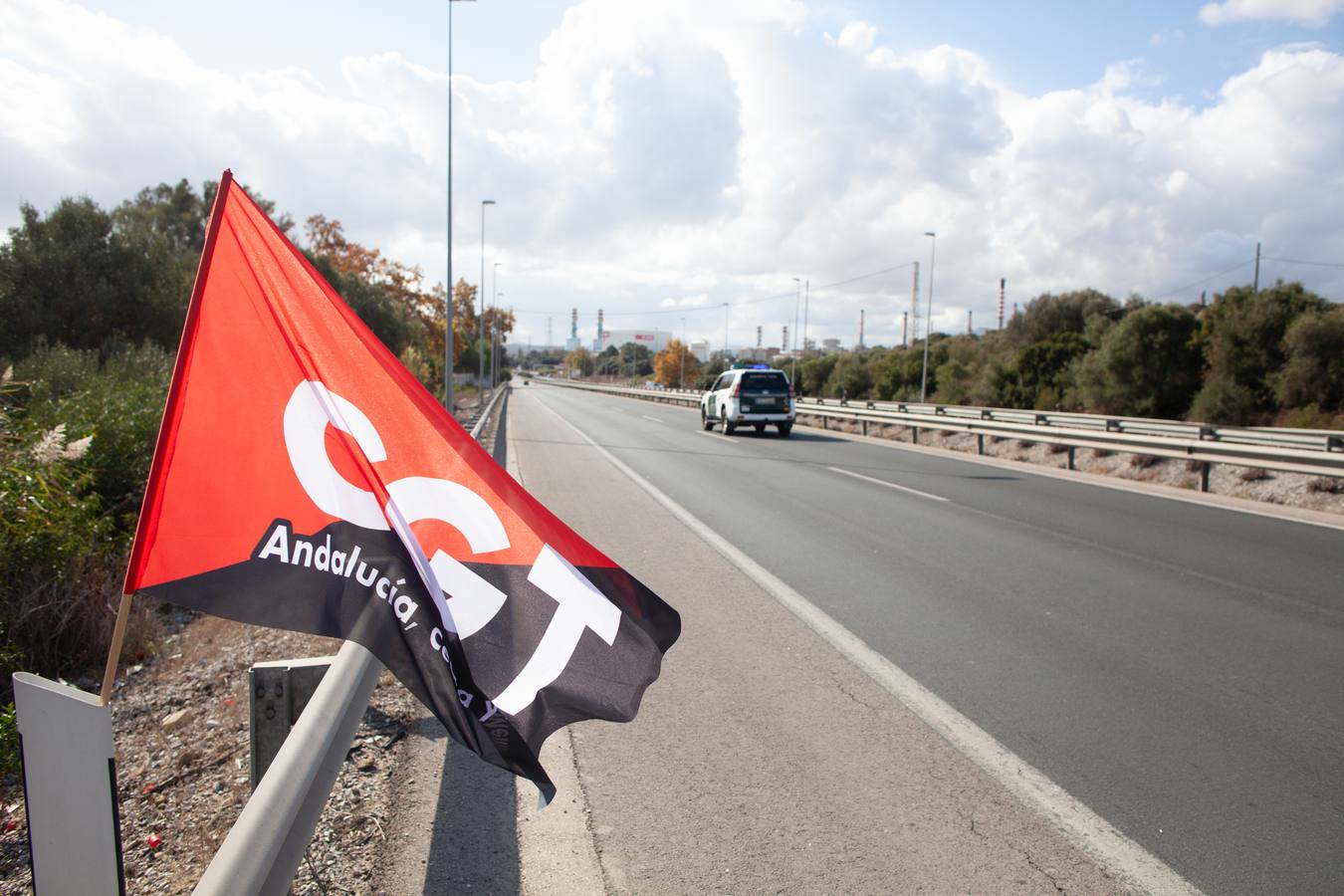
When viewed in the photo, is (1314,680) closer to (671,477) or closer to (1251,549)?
(1251,549)

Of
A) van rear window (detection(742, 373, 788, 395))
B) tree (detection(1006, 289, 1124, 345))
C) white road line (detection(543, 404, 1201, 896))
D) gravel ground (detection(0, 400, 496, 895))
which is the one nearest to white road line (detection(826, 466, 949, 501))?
white road line (detection(543, 404, 1201, 896))

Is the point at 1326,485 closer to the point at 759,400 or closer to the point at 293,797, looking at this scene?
the point at 759,400

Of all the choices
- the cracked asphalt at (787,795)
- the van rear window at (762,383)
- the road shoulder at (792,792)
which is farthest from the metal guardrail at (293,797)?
the van rear window at (762,383)

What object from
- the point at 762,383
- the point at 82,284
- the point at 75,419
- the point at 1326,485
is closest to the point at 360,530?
the point at 75,419

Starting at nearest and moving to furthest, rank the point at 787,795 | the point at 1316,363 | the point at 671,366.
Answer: the point at 787,795
the point at 1316,363
the point at 671,366

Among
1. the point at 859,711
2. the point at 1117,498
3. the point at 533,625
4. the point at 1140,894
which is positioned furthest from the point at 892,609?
the point at 1117,498

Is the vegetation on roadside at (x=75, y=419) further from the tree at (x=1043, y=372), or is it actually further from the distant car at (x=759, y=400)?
the tree at (x=1043, y=372)

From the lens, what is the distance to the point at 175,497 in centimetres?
252

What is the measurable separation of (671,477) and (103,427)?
8749 mm

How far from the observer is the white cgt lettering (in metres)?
2.54

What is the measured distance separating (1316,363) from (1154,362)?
7482 mm

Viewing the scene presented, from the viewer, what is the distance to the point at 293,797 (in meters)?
2.24

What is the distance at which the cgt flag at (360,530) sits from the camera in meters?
2.46

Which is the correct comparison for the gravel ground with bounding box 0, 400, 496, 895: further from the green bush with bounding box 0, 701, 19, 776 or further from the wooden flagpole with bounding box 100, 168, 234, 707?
the wooden flagpole with bounding box 100, 168, 234, 707
